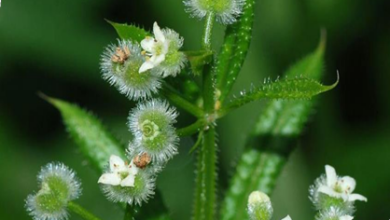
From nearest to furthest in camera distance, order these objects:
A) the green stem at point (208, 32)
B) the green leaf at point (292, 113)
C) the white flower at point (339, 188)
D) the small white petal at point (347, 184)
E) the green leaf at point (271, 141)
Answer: the green stem at point (208, 32) → the white flower at point (339, 188) → the small white petal at point (347, 184) → the green leaf at point (271, 141) → the green leaf at point (292, 113)

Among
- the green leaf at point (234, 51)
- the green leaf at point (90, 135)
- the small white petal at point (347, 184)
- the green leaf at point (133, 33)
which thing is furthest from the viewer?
the green leaf at point (90, 135)

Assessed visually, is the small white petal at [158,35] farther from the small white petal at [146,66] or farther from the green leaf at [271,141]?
the green leaf at [271,141]

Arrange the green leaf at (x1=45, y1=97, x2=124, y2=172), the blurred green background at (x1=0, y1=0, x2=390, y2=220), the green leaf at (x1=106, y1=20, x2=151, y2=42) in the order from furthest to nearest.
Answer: the blurred green background at (x1=0, y1=0, x2=390, y2=220) < the green leaf at (x1=45, y1=97, x2=124, y2=172) < the green leaf at (x1=106, y1=20, x2=151, y2=42)

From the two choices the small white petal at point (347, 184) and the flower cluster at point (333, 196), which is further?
the small white petal at point (347, 184)

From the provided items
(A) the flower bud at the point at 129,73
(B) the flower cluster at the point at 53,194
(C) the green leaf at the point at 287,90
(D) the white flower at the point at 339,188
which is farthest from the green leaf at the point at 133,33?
(D) the white flower at the point at 339,188

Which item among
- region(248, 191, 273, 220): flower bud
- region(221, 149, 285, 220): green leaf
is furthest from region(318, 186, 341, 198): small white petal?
region(221, 149, 285, 220): green leaf

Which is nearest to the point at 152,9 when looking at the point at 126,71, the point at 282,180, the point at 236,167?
the point at 282,180

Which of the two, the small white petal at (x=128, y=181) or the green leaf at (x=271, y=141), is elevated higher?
the green leaf at (x=271, y=141)

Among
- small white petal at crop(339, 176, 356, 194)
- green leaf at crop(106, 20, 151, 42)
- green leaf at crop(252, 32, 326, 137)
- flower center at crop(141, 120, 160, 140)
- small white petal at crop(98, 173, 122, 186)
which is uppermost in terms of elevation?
green leaf at crop(252, 32, 326, 137)

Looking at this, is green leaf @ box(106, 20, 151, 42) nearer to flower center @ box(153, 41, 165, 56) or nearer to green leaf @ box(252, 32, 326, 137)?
flower center @ box(153, 41, 165, 56)
